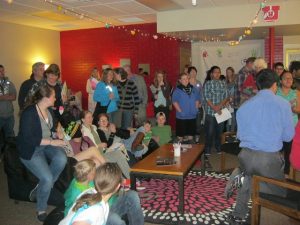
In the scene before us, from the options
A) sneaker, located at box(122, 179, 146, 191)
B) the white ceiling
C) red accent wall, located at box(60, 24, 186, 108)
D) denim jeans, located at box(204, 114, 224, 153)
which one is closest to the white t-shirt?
sneaker, located at box(122, 179, 146, 191)

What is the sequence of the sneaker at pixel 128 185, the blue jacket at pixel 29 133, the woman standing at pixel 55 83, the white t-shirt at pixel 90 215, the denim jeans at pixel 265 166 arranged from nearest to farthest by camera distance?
the white t-shirt at pixel 90 215, the denim jeans at pixel 265 166, the blue jacket at pixel 29 133, the sneaker at pixel 128 185, the woman standing at pixel 55 83

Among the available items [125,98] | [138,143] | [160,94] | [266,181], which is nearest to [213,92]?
[125,98]

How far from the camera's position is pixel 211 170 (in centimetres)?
508

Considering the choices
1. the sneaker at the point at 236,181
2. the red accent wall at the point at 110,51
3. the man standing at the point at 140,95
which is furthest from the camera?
the red accent wall at the point at 110,51

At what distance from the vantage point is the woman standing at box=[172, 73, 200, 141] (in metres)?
5.44

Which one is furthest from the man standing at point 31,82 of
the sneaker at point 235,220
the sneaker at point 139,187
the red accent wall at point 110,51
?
the red accent wall at point 110,51

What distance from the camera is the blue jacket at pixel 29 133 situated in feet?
10.8

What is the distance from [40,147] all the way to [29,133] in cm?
23

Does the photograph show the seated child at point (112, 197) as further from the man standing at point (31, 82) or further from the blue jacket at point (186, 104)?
the blue jacket at point (186, 104)

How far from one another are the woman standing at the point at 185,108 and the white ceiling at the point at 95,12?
187cm

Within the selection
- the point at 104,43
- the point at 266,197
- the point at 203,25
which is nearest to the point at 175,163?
the point at 266,197

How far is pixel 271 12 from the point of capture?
20.9 feet

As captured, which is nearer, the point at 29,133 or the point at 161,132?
the point at 29,133

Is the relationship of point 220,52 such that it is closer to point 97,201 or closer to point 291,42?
point 291,42
